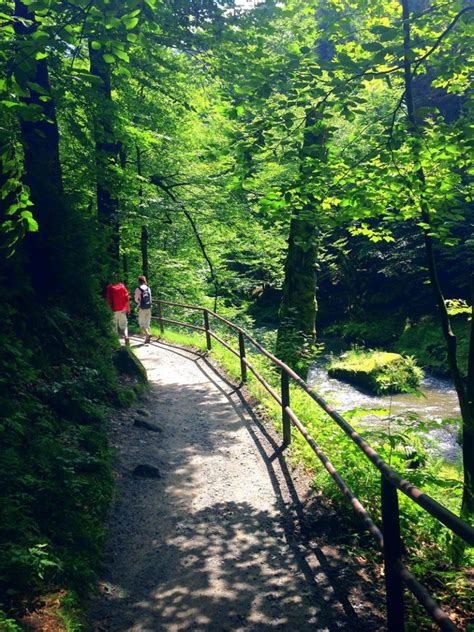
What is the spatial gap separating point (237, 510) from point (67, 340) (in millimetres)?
4068

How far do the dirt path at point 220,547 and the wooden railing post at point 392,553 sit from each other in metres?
0.35

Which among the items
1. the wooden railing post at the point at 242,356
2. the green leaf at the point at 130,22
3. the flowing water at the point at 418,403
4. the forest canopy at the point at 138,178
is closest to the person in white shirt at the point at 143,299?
the forest canopy at the point at 138,178

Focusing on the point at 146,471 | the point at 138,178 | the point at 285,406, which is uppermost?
the point at 138,178

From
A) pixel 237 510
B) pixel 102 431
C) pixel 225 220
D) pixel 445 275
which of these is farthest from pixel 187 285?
pixel 237 510

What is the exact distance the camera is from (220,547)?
187 inches

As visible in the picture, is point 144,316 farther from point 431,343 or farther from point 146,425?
point 431,343

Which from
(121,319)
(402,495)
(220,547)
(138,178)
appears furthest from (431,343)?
(220,547)

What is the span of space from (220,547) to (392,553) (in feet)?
7.04

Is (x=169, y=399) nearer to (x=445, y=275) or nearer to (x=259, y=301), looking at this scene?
(x=445, y=275)

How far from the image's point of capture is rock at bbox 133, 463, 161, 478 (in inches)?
247

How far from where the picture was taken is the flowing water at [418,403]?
13199 millimetres

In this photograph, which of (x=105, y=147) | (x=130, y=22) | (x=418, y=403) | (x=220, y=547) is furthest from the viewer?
(x=418, y=403)

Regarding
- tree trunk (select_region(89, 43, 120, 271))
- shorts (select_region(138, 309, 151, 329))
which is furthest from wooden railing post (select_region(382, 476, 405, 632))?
shorts (select_region(138, 309, 151, 329))

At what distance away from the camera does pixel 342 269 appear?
98.3 feet
